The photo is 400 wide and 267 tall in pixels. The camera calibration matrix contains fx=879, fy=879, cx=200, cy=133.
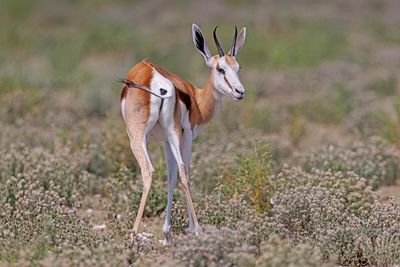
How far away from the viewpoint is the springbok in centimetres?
727

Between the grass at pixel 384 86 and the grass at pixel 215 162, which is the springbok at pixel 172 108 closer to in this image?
the grass at pixel 215 162

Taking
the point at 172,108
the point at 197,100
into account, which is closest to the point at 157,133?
the point at 172,108

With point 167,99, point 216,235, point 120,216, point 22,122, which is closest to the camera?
point 216,235

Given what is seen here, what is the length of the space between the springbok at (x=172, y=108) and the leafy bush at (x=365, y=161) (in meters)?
2.49

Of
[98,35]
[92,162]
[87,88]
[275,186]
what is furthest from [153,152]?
[98,35]

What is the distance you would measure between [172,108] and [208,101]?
601 mm

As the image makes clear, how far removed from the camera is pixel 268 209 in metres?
8.83

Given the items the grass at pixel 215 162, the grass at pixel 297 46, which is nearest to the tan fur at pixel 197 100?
the grass at pixel 215 162

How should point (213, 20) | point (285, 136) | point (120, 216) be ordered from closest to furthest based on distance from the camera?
1. point (120, 216)
2. point (285, 136)
3. point (213, 20)

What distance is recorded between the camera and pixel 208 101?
7875 millimetres

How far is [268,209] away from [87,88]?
724cm

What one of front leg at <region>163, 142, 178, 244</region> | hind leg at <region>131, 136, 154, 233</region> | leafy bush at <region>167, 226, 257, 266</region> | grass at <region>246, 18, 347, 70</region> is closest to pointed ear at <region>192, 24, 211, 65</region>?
front leg at <region>163, 142, 178, 244</region>

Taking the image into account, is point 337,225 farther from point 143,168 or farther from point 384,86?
point 384,86

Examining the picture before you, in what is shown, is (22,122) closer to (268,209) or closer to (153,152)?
(153,152)
